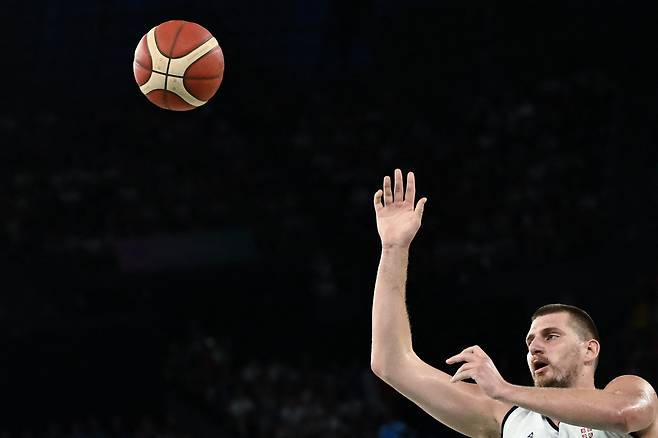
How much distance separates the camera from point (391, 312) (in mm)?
4297

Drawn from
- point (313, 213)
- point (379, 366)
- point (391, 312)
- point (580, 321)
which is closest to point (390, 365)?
point (379, 366)

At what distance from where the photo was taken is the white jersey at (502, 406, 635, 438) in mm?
3893

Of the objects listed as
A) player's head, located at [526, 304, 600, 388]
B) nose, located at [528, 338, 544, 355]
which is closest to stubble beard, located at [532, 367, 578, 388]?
player's head, located at [526, 304, 600, 388]

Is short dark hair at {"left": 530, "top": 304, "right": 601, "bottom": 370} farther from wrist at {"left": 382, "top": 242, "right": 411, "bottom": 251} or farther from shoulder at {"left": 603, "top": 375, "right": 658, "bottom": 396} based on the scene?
wrist at {"left": 382, "top": 242, "right": 411, "bottom": 251}

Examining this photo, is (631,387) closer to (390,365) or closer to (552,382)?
(552,382)

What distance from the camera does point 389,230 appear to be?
4383mm

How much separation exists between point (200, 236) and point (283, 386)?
10.8ft

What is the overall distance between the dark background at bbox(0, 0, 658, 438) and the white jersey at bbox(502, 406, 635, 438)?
8.50 m

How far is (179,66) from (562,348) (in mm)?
3723

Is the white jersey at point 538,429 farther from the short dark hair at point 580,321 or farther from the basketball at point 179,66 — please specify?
the basketball at point 179,66

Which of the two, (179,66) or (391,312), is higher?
(179,66)

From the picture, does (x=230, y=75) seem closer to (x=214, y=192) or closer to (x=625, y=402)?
(x=214, y=192)

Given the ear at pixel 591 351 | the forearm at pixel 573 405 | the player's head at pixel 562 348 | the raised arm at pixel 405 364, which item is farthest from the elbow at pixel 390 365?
the forearm at pixel 573 405

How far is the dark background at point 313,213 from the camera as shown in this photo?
15070mm
